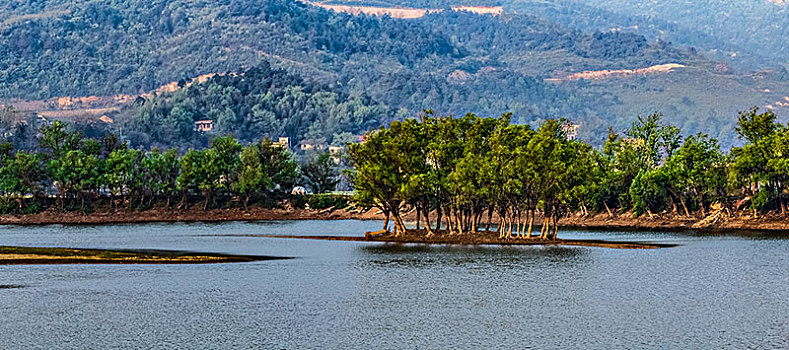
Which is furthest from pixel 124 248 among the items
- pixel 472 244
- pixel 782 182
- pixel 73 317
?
pixel 782 182

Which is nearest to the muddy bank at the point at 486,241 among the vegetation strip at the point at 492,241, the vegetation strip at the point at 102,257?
the vegetation strip at the point at 492,241

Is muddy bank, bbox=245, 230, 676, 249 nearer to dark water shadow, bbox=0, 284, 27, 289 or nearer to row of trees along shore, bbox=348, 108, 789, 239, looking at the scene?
row of trees along shore, bbox=348, 108, 789, 239

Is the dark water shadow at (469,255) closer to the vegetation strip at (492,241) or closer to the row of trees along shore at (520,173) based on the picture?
the vegetation strip at (492,241)

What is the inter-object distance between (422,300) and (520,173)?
46.6 meters

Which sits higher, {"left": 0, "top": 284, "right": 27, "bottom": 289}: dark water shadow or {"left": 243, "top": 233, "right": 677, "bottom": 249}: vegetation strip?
{"left": 243, "top": 233, "right": 677, "bottom": 249}: vegetation strip

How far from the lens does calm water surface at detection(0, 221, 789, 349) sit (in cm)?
6550

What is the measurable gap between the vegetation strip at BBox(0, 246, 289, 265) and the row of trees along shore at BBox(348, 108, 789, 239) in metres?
23.4

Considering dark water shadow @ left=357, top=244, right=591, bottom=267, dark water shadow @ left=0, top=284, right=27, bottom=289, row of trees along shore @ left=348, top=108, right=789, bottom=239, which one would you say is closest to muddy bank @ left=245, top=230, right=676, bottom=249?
row of trees along shore @ left=348, top=108, right=789, bottom=239

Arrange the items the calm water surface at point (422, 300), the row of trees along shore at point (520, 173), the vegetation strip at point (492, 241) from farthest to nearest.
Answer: the row of trees along shore at point (520, 173), the vegetation strip at point (492, 241), the calm water surface at point (422, 300)

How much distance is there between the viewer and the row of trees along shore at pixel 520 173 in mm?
125812

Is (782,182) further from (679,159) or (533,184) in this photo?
(533,184)

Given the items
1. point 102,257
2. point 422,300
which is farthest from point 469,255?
point 102,257

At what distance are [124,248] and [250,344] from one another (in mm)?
70988

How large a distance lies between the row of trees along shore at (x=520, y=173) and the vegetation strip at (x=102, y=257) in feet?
76.9
